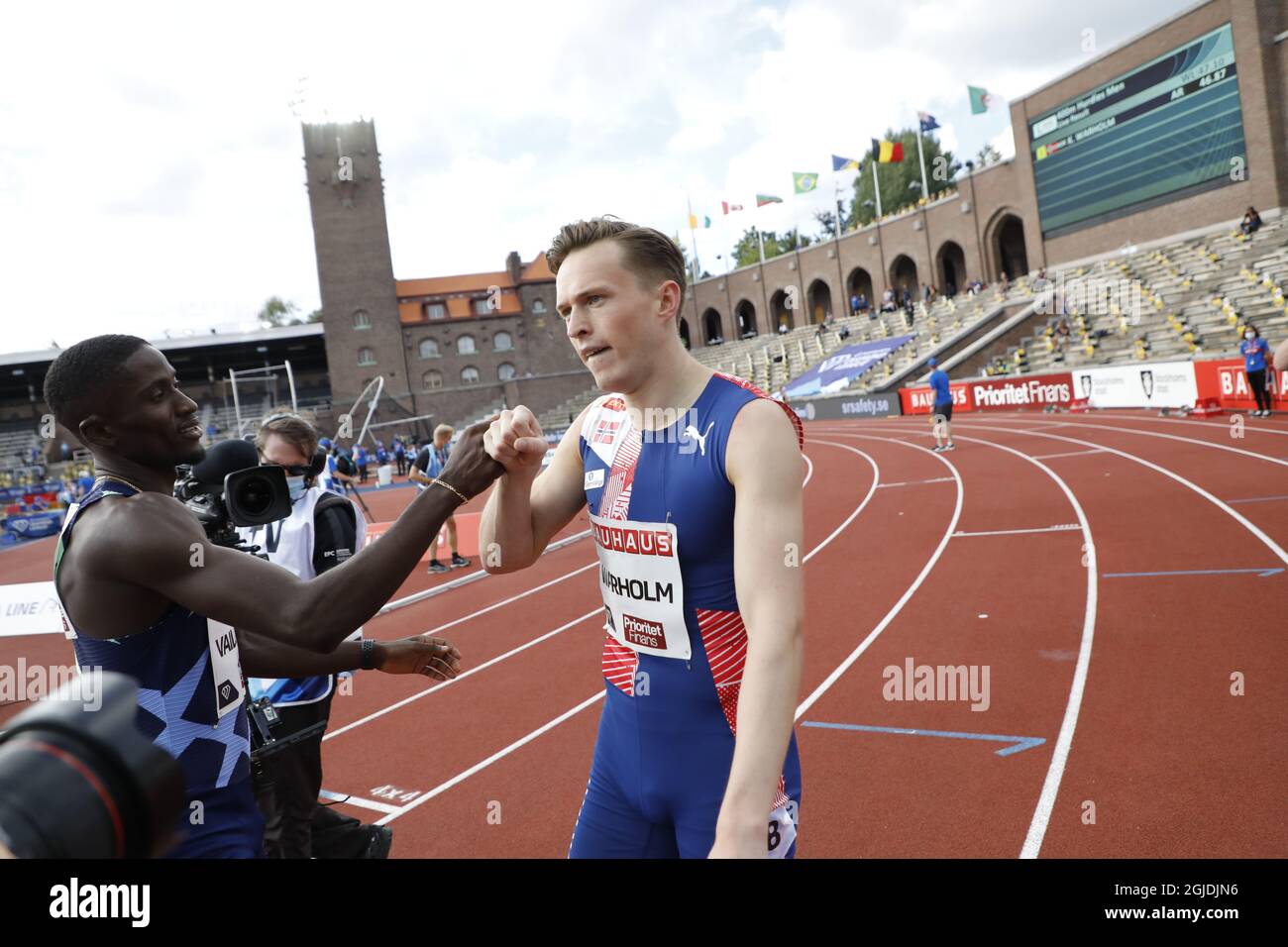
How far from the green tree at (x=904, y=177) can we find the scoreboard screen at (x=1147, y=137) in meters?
27.8

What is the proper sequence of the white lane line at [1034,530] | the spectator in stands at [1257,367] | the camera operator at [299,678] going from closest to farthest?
the camera operator at [299,678] < the white lane line at [1034,530] < the spectator in stands at [1257,367]

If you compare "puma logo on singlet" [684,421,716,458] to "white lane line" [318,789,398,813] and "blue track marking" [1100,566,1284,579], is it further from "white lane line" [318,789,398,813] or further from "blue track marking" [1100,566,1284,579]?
"blue track marking" [1100,566,1284,579]

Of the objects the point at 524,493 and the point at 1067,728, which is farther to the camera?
the point at 1067,728

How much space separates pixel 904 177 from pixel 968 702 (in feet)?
223

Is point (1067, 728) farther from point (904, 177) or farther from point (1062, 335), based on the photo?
point (904, 177)

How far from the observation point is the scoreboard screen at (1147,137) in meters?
29.0

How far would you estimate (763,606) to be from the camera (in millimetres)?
1580

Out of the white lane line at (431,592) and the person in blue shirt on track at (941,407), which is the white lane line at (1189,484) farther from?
the white lane line at (431,592)

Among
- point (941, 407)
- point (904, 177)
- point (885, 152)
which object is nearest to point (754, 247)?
point (904, 177)

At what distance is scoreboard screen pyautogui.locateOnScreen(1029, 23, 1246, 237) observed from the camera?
29.0 metres

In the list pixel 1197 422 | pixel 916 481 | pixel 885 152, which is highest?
pixel 885 152

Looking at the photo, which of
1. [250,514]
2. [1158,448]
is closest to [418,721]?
[250,514]

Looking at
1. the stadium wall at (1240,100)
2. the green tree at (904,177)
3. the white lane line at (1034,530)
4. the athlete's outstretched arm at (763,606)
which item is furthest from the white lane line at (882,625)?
the green tree at (904,177)

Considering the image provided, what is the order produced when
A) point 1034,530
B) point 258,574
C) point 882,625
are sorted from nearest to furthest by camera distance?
point 258,574, point 882,625, point 1034,530
